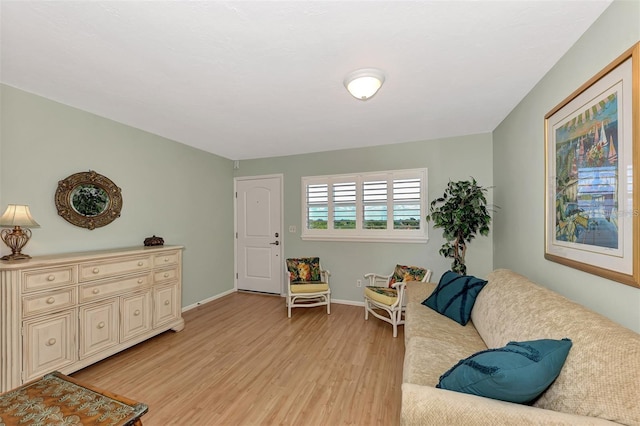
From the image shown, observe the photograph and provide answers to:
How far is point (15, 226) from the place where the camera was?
211cm

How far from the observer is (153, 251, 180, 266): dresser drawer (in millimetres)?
2877

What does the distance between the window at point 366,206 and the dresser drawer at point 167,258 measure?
6.26 ft

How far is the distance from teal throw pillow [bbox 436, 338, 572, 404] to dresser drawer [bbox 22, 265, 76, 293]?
2855mm

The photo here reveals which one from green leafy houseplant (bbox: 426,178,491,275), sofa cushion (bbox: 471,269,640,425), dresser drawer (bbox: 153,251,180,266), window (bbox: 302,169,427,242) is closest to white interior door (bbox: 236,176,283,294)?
window (bbox: 302,169,427,242)

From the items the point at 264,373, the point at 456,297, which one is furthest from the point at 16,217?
the point at 456,297

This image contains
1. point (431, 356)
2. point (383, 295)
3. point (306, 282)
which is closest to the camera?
point (431, 356)

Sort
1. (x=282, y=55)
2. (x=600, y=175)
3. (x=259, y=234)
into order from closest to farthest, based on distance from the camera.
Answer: (x=600, y=175)
(x=282, y=55)
(x=259, y=234)

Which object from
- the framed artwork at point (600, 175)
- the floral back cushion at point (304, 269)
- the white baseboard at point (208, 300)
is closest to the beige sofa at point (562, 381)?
the framed artwork at point (600, 175)

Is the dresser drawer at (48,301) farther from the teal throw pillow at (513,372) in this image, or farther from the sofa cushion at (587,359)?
the sofa cushion at (587,359)

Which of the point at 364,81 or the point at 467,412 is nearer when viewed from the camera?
the point at 467,412

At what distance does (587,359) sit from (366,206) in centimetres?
306

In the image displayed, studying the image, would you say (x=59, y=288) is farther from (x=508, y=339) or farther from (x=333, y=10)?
(x=508, y=339)

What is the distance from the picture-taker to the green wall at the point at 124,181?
88.5 inches

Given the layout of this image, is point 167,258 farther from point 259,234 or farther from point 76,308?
point 259,234
